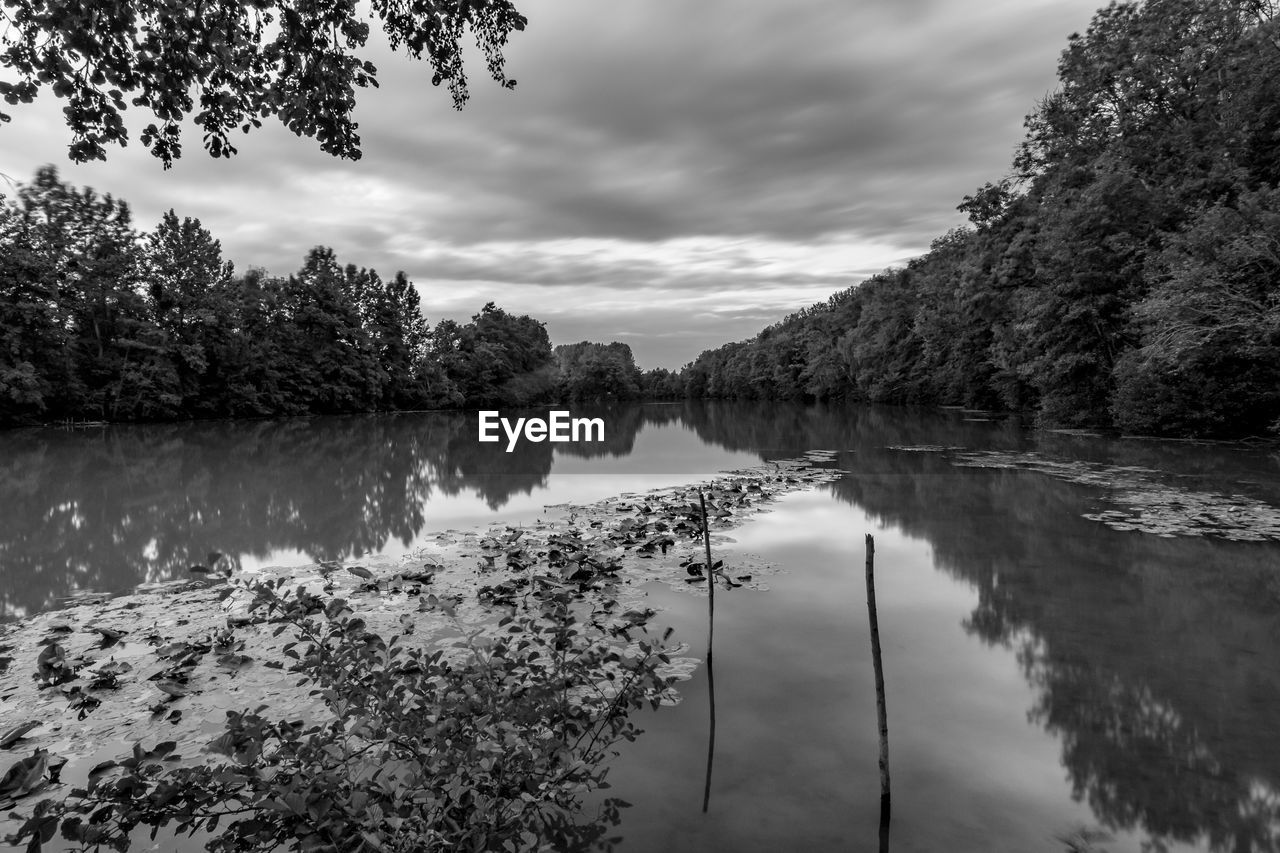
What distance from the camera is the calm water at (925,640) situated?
421 centimetres

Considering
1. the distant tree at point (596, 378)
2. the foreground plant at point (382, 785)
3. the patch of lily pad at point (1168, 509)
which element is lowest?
the patch of lily pad at point (1168, 509)

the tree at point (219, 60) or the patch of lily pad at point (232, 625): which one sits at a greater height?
the tree at point (219, 60)

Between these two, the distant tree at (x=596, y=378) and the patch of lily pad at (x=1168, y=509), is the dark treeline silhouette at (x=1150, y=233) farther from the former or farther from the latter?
the distant tree at (x=596, y=378)

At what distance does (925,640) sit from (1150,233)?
80.7 feet

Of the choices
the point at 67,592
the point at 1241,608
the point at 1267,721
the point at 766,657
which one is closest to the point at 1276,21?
the point at 1241,608

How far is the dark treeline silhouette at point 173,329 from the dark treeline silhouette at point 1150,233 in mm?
50525

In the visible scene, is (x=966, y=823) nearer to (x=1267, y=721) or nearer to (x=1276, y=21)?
(x=1267, y=721)

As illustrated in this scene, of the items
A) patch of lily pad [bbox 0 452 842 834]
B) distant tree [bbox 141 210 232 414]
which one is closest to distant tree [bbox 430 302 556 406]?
distant tree [bbox 141 210 232 414]

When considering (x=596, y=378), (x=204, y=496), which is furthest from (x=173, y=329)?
(x=596, y=378)

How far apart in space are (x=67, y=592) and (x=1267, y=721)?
530 inches

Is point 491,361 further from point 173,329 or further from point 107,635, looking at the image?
point 107,635

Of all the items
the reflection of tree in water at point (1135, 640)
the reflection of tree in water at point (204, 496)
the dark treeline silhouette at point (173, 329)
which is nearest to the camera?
the reflection of tree in water at point (1135, 640)

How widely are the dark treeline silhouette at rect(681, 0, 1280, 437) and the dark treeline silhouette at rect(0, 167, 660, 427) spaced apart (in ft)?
166

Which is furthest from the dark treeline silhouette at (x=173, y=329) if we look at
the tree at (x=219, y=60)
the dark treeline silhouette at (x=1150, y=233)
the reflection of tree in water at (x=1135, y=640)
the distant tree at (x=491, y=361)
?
the dark treeline silhouette at (x=1150, y=233)
